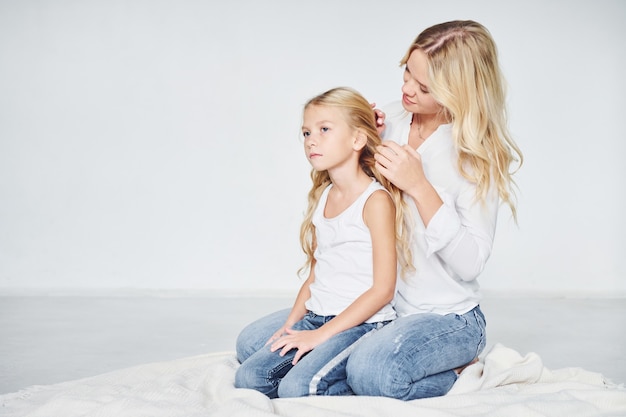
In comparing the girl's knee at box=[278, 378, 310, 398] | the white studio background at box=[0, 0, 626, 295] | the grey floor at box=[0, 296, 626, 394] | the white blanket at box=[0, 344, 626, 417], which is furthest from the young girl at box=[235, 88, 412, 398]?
the white studio background at box=[0, 0, 626, 295]

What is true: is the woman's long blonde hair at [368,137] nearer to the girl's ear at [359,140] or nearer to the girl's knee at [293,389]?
the girl's ear at [359,140]

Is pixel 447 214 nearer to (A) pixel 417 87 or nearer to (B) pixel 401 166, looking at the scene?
(B) pixel 401 166

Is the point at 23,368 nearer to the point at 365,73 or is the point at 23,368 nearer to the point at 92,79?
the point at 92,79

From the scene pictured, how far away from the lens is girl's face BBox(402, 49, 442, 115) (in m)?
2.19

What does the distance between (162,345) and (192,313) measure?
749 mm

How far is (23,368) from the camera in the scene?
2.80m

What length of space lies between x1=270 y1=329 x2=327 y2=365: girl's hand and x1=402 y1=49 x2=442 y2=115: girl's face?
697 mm

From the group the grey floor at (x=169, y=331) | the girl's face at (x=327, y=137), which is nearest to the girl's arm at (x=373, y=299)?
the girl's face at (x=327, y=137)

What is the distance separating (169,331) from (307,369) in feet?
5.49

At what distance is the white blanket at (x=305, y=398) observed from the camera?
72.8 inches

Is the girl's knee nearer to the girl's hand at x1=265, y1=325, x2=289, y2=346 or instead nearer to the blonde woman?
the blonde woman

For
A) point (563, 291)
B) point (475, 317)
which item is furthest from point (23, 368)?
point (563, 291)

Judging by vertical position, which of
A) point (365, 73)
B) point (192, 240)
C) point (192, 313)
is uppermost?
point (365, 73)

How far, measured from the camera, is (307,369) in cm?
199
